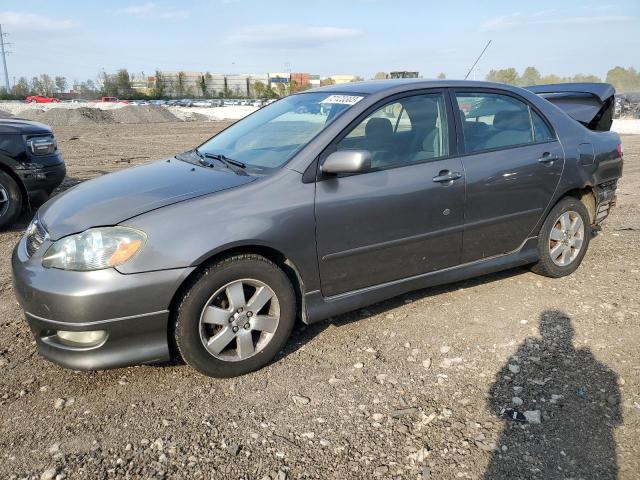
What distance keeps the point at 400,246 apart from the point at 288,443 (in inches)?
61.3

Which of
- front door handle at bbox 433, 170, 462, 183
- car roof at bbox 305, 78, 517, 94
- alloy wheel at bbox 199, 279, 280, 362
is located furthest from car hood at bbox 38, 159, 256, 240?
front door handle at bbox 433, 170, 462, 183

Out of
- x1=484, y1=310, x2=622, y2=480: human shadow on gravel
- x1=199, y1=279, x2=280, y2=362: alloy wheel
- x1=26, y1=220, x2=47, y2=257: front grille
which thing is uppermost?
x1=26, y1=220, x2=47, y2=257: front grille

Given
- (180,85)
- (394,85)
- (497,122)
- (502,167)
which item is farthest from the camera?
(180,85)

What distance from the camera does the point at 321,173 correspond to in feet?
10.8

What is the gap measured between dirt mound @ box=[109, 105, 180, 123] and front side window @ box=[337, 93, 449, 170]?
111 ft

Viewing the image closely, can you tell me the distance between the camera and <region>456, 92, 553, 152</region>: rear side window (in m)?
3.98

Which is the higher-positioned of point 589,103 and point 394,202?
point 589,103

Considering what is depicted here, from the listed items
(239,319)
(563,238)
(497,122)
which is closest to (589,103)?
(563,238)

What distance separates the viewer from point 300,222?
3.18 m

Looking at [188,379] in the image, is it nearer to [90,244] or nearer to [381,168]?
[90,244]

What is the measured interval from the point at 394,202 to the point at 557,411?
61.5 inches

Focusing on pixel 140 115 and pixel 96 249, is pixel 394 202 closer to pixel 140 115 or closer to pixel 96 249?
pixel 96 249

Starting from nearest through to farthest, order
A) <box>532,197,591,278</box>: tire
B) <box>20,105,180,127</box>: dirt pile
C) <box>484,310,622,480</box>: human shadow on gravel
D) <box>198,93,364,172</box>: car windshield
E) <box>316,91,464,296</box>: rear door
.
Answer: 1. <box>484,310,622,480</box>: human shadow on gravel
2. <box>316,91,464,296</box>: rear door
3. <box>198,93,364,172</box>: car windshield
4. <box>532,197,591,278</box>: tire
5. <box>20,105,180,127</box>: dirt pile

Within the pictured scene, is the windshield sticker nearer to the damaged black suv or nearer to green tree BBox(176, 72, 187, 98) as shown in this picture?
the damaged black suv
